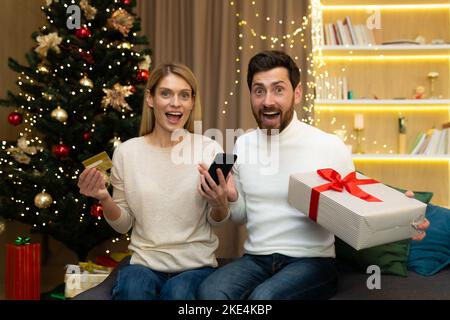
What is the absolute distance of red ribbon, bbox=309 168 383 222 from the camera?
163 centimetres

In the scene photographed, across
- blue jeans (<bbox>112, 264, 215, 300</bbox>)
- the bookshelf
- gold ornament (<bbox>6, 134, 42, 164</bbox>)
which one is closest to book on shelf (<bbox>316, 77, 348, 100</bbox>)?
the bookshelf

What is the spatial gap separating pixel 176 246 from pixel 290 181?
50cm

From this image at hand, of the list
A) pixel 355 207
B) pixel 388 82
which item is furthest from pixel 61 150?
pixel 388 82

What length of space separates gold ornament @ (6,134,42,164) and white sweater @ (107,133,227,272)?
44.4 inches

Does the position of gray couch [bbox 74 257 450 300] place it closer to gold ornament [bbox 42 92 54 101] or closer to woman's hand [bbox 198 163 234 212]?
woman's hand [bbox 198 163 234 212]

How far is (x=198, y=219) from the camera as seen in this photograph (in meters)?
1.82

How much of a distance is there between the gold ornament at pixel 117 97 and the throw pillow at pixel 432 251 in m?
1.78

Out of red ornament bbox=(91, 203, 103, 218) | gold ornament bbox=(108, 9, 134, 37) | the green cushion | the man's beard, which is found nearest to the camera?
the man's beard

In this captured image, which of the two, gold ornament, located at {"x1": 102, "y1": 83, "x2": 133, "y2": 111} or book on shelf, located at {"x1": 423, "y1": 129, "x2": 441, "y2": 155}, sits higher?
gold ornament, located at {"x1": 102, "y1": 83, "x2": 133, "y2": 111}

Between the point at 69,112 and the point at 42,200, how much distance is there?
0.54m

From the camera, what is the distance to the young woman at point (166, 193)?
5.74 feet

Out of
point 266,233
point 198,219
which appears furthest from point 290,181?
point 198,219
